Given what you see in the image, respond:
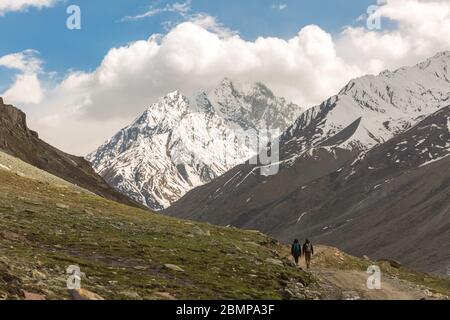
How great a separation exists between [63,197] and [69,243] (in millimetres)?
26026

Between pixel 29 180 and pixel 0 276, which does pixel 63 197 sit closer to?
pixel 29 180

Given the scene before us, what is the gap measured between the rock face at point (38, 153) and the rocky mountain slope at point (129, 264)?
98.6m

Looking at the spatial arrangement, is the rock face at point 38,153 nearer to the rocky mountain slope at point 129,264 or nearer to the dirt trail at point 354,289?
the rocky mountain slope at point 129,264

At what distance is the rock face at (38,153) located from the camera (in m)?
148

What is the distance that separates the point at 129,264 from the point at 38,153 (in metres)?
133

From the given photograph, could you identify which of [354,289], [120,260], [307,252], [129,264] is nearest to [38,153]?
[307,252]

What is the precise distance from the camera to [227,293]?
95.8ft

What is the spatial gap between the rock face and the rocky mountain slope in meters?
98.6

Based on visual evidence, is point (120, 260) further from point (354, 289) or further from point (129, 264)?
point (354, 289)

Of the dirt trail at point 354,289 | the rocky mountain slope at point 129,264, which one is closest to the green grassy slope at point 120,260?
the rocky mountain slope at point 129,264

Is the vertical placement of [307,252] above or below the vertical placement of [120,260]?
above

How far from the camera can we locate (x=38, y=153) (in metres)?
159
